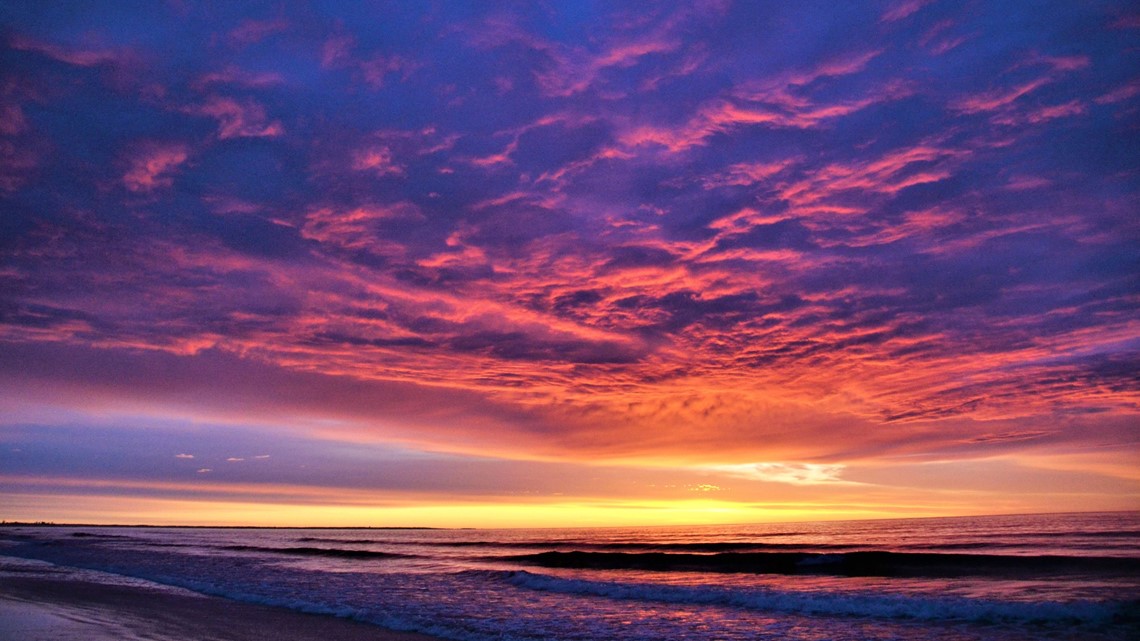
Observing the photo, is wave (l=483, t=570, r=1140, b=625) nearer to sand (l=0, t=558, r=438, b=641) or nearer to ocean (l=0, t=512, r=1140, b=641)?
ocean (l=0, t=512, r=1140, b=641)

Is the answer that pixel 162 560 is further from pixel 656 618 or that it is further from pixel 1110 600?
pixel 1110 600

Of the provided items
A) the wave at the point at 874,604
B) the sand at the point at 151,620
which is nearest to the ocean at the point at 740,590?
the wave at the point at 874,604

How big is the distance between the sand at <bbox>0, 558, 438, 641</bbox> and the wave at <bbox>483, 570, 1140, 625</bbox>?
420 inches

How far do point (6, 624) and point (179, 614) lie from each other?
15.7 ft

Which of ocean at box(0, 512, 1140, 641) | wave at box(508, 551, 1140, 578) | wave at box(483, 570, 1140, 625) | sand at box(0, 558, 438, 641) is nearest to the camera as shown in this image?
sand at box(0, 558, 438, 641)

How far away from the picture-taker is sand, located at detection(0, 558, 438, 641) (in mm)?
13984

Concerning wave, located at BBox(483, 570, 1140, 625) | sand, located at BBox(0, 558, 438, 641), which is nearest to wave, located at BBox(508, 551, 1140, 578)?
wave, located at BBox(483, 570, 1140, 625)

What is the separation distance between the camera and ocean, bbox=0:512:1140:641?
16.6 meters

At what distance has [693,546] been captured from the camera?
166 ft

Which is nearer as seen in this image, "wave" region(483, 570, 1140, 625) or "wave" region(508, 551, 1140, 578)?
"wave" region(483, 570, 1140, 625)

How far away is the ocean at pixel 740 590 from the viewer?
653 inches

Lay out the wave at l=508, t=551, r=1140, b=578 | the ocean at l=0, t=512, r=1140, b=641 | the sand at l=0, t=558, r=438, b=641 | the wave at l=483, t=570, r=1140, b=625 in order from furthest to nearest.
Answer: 1. the wave at l=508, t=551, r=1140, b=578
2. the wave at l=483, t=570, r=1140, b=625
3. the ocean at l=0, t=512, r=1140, b=641
4. the sand at l=0, t=558, r=438, b=641

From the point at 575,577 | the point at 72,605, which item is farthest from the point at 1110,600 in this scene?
the point at 72,605

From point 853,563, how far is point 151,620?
3008 cm
